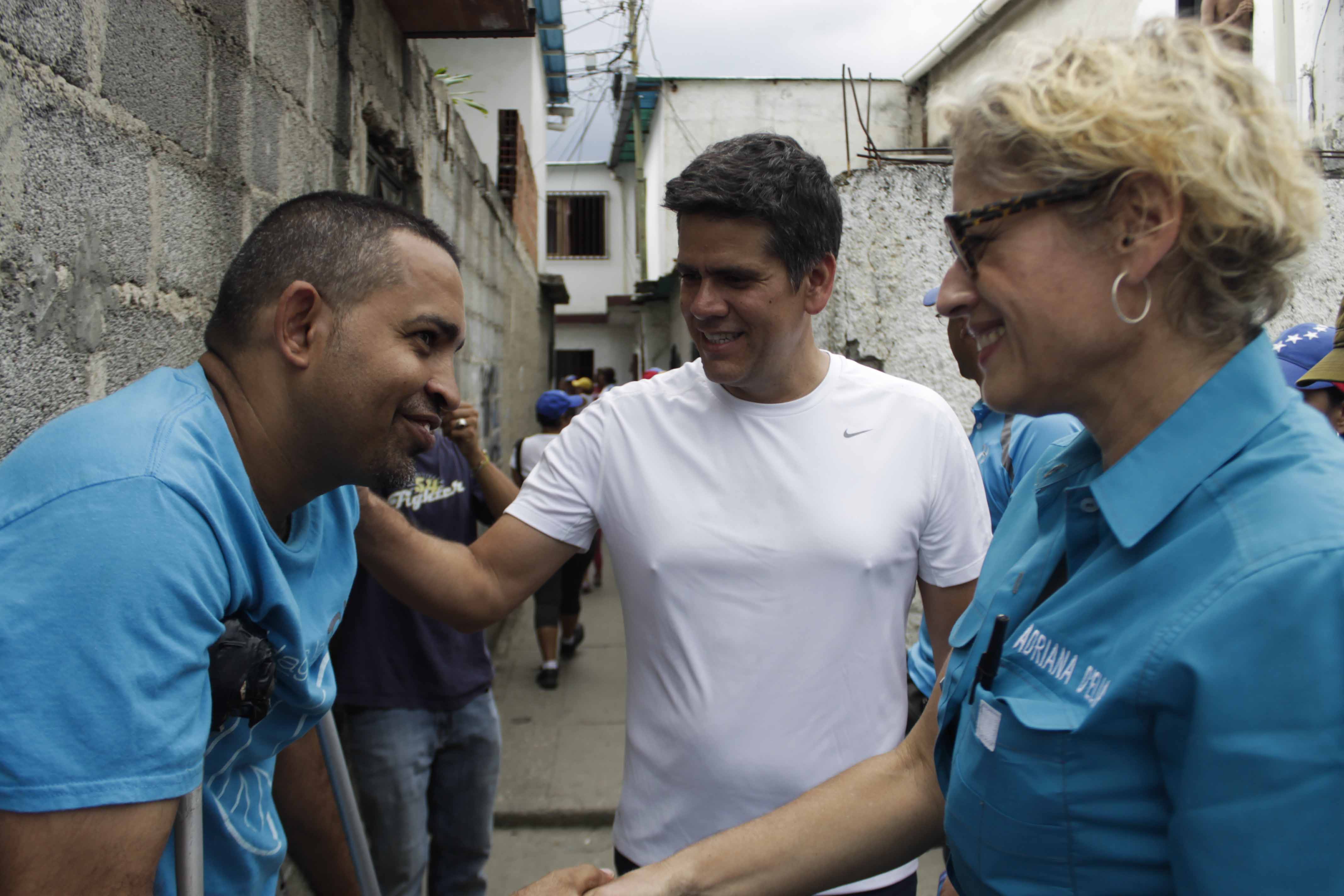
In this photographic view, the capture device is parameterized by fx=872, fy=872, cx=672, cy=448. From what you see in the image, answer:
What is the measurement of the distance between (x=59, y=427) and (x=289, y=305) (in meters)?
0.40

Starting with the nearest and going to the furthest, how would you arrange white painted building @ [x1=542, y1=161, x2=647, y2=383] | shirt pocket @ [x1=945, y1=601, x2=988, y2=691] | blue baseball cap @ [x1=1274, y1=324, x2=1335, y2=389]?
shirt pocket @ [x1=945, y1=601, x2=988, y2=691] → blue baseball cap @ [x1=1274, y1=324, x2=1335, y2=389] → white painted building @ [x1=542, y1=161, x2=647, y2=383]

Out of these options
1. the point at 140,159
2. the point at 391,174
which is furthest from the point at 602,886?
the point at 391,174

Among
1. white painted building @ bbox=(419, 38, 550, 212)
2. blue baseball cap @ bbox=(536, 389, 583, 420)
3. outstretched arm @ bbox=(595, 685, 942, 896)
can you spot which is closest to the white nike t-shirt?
outstretched arm @ bbox=(595, 685, 942, 896)

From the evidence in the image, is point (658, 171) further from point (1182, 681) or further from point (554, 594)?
point (1182, 681)

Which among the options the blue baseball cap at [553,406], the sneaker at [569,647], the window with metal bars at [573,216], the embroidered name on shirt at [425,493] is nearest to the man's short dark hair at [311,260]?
the embroidered name on shirt at [425,493]

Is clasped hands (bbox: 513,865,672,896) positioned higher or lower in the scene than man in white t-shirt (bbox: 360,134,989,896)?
lower

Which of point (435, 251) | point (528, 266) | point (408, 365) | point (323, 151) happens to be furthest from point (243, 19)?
point (528, 266)

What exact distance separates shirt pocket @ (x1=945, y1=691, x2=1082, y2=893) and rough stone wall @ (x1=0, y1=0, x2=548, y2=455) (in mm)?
1435

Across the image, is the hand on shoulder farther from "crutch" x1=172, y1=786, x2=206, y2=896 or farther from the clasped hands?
"crutch" x1=172, y1=786, x2=206, y2=896

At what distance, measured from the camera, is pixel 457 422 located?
113 inches

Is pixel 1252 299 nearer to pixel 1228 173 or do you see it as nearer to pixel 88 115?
pixel 1228 173

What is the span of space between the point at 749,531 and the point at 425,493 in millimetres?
1692

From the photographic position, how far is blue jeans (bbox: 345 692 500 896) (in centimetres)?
288

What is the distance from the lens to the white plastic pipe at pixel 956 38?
887 cm
